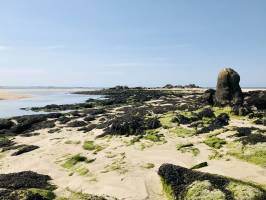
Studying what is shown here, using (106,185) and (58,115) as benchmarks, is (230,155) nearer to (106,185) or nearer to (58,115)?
(106,185)

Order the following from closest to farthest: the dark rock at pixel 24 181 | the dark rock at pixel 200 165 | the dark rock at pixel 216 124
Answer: the dark rock at pixel 24 181
the dark rock at pixel 200 165
the dark rock at pixel 216 124

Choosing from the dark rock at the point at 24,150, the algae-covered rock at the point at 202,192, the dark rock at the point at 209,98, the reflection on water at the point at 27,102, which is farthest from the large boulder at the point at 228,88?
the reflection on water at the point at 27,102

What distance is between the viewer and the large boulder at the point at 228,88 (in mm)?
27250

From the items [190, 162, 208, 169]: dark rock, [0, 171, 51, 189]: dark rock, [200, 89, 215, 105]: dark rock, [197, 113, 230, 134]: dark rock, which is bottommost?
[0, 171, 51, 189]: dark rock

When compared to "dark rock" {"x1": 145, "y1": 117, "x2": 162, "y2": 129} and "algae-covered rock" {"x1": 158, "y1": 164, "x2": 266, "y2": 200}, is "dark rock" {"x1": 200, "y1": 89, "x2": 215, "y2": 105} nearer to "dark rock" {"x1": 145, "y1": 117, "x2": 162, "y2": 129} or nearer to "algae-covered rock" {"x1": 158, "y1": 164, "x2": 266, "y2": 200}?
"dark rock" {"x1": 145, "y1": 117, "x2": 162, "y2": 129}

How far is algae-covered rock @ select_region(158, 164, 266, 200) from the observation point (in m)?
7.94

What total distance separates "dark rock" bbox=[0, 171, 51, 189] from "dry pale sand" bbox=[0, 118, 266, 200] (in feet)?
1.61

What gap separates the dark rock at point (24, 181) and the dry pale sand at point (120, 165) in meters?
0.49

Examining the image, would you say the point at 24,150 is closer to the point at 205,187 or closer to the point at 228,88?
the point at 205,187

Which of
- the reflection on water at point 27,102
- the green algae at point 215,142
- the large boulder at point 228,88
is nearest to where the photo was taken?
the green algae at point 215,142

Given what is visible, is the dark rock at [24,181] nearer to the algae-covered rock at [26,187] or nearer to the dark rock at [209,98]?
the algae-covered rock at [26,187]

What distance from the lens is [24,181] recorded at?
11352 millimetres

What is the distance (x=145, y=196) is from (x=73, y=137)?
11.5 meters

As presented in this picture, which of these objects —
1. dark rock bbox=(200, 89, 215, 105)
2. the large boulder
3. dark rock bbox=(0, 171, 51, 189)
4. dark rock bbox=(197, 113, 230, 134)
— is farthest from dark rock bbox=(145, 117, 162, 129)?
dark rock bbox=(200, 89, 215, 105)
